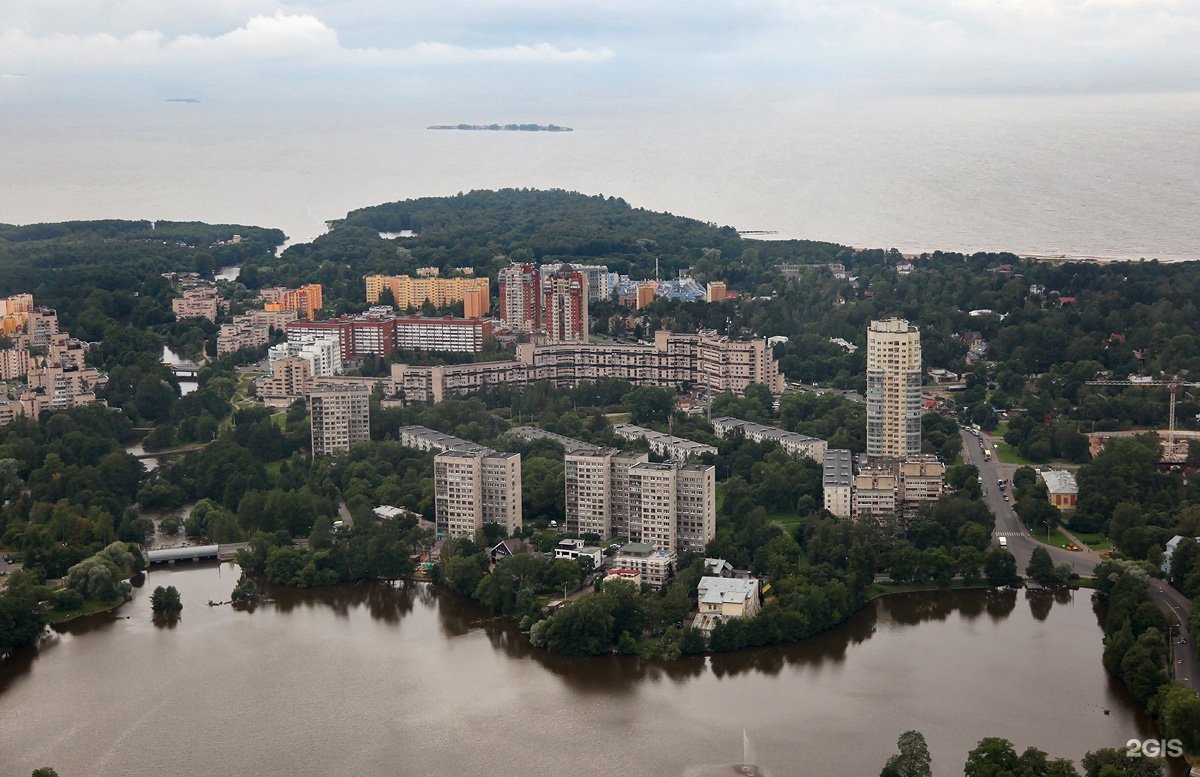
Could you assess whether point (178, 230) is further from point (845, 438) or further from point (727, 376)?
point (845, 438)

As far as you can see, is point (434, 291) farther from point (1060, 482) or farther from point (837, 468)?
point (1060, 482)

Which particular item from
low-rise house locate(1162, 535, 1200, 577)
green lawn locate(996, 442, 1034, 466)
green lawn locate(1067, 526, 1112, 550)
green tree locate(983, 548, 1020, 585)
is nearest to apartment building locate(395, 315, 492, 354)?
green lawn locate(996, 442, 1034, 466)

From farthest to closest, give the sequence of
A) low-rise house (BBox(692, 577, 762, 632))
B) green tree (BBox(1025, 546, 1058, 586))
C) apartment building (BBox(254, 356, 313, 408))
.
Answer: apartment building (BBox(254, 356, 313, 408)) < green tree (BBox(1025, 546, 1058, 586)) < low-rise house (BBox(692, 577, 762, 632))

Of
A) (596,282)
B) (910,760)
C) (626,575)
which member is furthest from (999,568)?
(596,282)

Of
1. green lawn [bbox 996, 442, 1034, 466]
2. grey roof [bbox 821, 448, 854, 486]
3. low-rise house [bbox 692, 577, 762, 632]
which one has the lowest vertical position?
low-rise house [bbox 692, 577, 762, 632]

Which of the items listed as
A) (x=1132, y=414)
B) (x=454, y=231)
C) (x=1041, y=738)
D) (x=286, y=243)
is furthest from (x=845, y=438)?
(x=286, y=243)

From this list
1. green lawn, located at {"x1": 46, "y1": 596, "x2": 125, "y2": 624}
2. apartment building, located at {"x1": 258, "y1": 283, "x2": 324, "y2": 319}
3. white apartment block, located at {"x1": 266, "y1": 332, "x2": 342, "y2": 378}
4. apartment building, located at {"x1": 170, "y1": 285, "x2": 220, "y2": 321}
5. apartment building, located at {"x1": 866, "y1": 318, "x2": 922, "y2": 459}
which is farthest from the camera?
apartment building, located at {"x1": 258, "y1": 283, "x2": 324, "y2": 319}

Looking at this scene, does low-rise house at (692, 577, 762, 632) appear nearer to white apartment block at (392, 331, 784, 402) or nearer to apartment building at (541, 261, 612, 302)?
white apartment block at (392, 331, 784, 402)

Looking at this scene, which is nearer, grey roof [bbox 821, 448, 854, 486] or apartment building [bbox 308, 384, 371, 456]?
grey roof [bbox 821, 448, 854, 486]
